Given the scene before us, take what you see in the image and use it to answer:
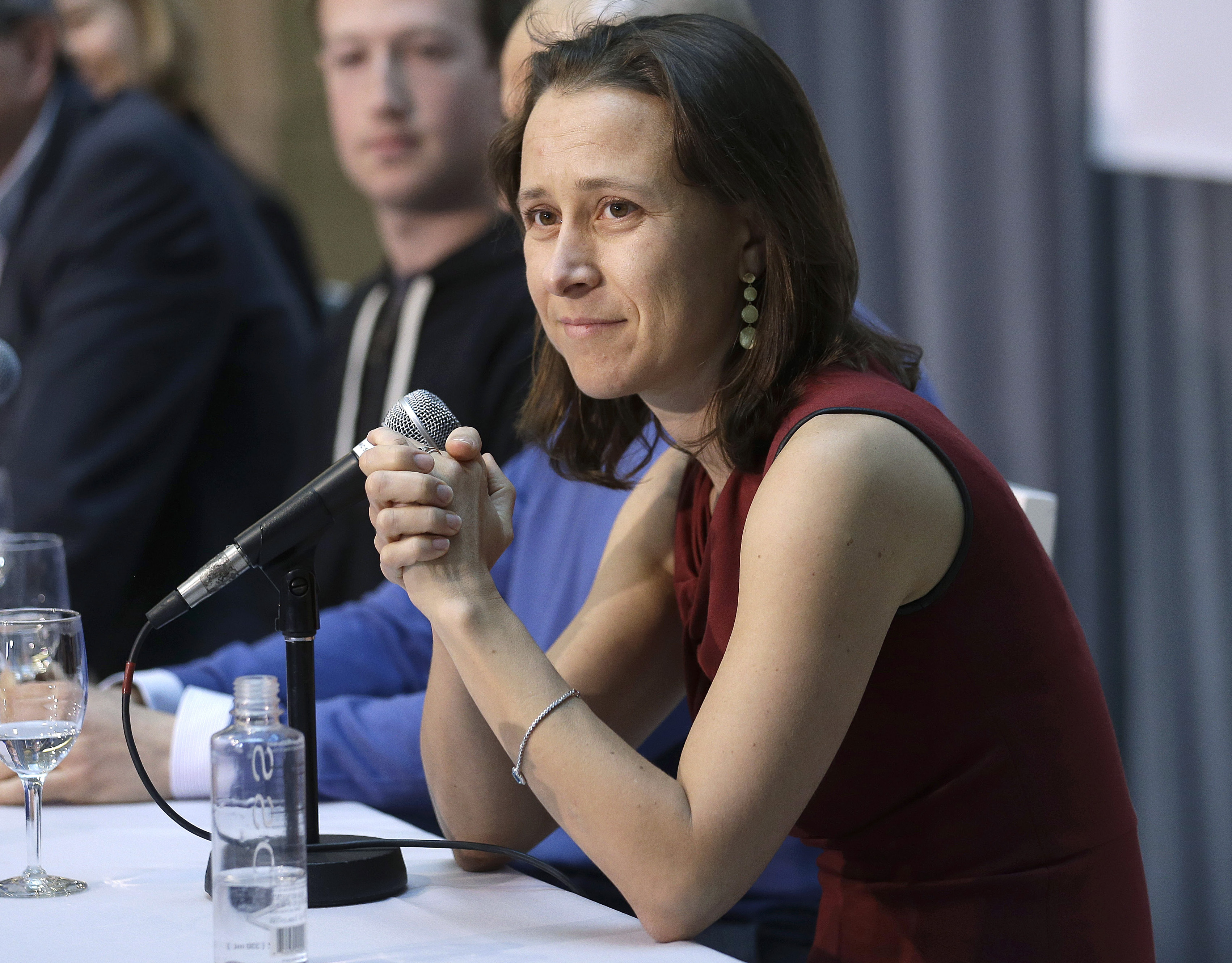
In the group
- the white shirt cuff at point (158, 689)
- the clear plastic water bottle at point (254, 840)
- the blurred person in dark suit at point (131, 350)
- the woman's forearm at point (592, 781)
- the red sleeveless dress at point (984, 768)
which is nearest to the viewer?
the clear plastic water bottle at point (254, 840)

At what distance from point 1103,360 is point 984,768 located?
56.7 inches

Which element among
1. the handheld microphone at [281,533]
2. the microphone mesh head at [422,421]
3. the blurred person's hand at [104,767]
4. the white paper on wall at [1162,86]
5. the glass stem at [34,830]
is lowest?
the blurred person's hand at [104,767]

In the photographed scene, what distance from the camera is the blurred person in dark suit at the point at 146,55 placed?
3.19 meters

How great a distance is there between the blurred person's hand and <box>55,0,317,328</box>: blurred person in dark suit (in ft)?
6.74

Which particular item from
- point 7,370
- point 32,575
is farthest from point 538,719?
point 7,370

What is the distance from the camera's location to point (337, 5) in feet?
7.97

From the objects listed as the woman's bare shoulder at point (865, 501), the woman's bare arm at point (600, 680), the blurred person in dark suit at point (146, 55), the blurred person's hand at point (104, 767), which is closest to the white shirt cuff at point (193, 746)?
the blurred person's hand at point (104, 767)

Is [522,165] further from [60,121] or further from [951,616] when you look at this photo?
[60,121]

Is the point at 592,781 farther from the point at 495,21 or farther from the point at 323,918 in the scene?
the point at 495,21

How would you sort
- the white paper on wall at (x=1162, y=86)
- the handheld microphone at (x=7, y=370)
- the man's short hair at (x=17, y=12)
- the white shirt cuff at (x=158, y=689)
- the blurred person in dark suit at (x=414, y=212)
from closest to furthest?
Result: 1. the white shirt cuff at (x=158, y=689)
2. the handheld microphone at (x=7, y=370)
3. the white paper on wall at (x=1162, y=86)
4. the blurred person in dark suit at (x=414, y=212)
5. the man's short hair at (x=17, y=12)

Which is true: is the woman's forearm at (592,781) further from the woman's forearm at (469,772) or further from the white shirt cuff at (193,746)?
the white shirt cuff at (193,746)

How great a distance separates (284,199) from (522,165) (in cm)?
448

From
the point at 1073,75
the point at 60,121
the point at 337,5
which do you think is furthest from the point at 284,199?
the point at 1073,75

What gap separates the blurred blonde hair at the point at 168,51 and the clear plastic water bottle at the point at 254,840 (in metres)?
2.71
